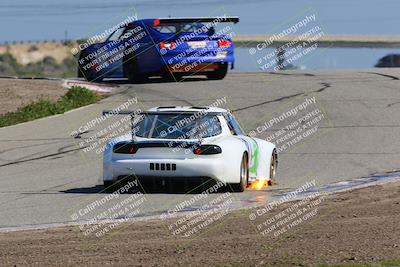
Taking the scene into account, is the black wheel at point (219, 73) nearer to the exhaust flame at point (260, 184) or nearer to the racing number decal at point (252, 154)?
the exhaust flame at point (260, 184)

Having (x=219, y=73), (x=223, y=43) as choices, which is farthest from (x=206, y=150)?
(x=219, y=73)

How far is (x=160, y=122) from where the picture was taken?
13703mm

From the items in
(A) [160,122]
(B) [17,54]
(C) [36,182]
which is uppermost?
(A) [160,122]

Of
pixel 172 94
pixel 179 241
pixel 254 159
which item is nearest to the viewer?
pixel 179 241

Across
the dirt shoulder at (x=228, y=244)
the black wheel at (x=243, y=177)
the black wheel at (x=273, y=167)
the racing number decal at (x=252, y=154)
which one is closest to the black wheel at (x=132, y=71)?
the black wheel at (x=273, y=167)

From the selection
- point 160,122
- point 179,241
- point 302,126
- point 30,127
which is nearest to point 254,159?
point 160,122

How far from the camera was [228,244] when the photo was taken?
8828mm

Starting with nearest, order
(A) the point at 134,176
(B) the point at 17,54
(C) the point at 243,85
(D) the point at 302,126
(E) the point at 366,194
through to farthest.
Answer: (E) the point at 366,194, (A) the point at 134,176, (D) the point at 302,126, (C) the point at 243,85, (B) the point at 17,54

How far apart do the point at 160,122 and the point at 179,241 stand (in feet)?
15.6

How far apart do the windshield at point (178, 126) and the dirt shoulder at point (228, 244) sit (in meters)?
2.88

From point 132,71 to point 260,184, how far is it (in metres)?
15.2

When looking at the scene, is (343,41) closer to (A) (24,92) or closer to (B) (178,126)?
(A) (24,92)

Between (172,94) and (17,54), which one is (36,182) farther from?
(17,54)

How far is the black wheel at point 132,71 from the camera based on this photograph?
2872 centimetres
